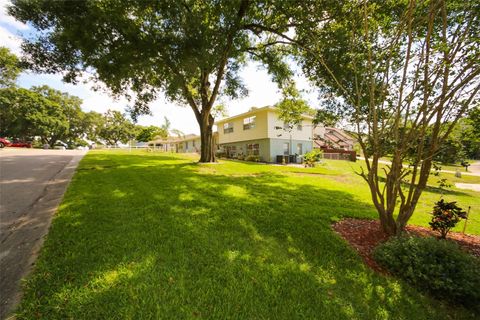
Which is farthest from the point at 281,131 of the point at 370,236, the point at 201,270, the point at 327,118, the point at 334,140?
the point at 201,270

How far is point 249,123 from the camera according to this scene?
25.4 meters

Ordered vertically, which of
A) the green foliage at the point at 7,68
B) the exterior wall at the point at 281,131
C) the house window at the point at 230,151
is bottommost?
the house window at the point at 230,151

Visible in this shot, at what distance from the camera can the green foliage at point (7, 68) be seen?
2655 cm

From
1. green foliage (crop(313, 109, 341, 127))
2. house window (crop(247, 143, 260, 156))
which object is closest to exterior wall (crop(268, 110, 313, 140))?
house window (crop(247, 143, 260, 156))

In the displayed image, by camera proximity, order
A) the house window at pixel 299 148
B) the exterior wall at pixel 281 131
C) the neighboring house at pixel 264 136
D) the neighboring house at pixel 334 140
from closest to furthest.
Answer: the neighboring house at pixel 334 140
the exterior wall at pixel 281 131
the neighboring house at pixel 264 136
the house window at pixel 299 148

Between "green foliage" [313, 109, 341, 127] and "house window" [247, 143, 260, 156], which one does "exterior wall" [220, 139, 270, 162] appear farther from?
"green foliage" [313, 109, 341, 127]

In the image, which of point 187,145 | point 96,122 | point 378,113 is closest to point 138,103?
point 378,113

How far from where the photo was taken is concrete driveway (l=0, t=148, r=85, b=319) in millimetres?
2615

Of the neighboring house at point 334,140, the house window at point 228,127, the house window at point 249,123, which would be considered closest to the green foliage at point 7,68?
the house window at point 228,127

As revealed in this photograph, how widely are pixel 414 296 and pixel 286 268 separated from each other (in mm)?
1891

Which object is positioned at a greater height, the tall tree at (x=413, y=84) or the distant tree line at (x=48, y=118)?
the distant tree line at (x=48, y=118)

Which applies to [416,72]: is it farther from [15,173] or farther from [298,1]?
[15,173]

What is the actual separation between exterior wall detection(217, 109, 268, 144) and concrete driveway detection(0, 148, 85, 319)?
60.5 feet

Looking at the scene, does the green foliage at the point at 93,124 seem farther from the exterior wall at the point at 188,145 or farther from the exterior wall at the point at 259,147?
the exterior wall at the point at 259,147
